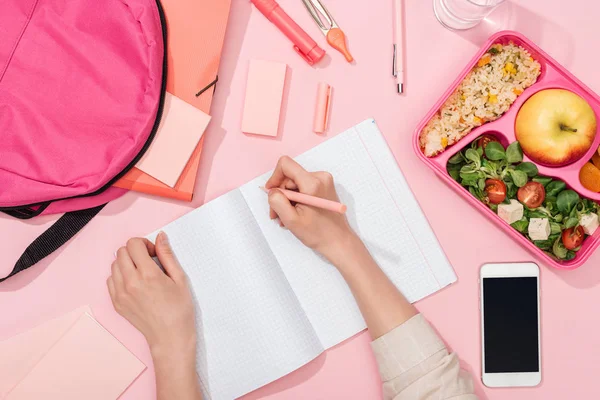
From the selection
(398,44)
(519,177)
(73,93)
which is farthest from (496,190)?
(73,93)

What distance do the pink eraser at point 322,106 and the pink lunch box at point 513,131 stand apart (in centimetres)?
13

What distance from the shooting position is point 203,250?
26.4 inches

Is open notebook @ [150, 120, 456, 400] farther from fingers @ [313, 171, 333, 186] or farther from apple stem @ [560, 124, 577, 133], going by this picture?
apple stem @ [560, 124, 577, 133]

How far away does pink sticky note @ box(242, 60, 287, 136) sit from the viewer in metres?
0.66

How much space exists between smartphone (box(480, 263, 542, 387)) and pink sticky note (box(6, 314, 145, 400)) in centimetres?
51

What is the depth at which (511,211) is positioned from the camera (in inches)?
24.3

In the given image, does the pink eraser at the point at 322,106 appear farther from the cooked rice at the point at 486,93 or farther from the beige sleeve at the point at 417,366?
the beige sleeve at the point at 417,366

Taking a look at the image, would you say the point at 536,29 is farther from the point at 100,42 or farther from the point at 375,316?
the point at 100,42

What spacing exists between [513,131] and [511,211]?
11 centimetres

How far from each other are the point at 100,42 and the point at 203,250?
1.05 feet

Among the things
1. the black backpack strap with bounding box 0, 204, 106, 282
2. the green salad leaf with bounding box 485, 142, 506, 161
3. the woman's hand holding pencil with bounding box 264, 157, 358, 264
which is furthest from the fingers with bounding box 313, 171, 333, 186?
the black backpack strap with bounding box 0, 204, 106, 282

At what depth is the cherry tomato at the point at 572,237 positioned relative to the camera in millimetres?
623

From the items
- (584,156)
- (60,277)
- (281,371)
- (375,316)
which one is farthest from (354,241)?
(60,277)

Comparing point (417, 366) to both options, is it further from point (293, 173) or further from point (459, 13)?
point (459, 13)
